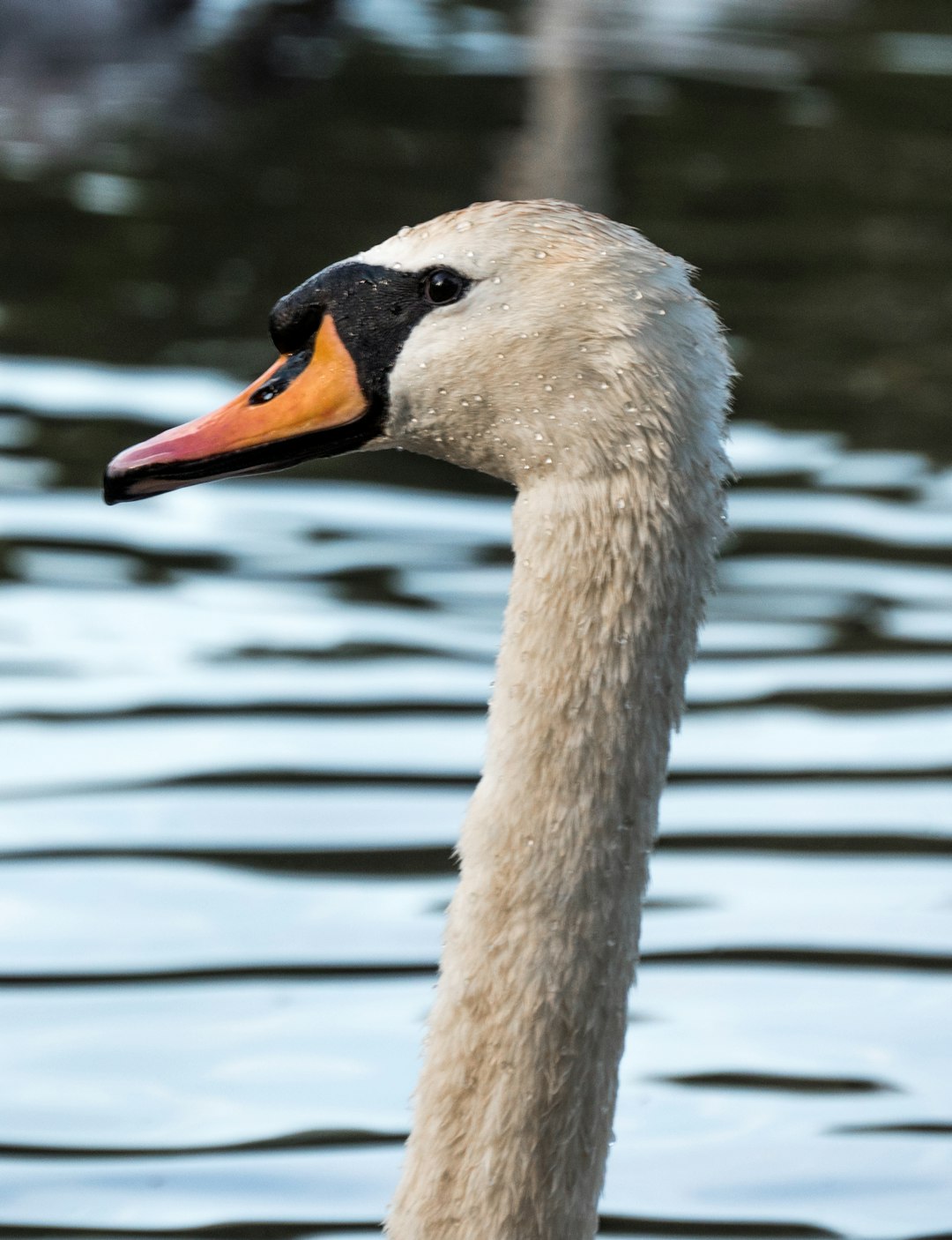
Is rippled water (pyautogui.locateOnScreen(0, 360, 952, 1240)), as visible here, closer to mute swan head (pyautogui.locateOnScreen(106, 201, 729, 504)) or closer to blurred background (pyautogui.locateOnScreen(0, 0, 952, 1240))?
blurred background (pyautogui.locateOnScreen(0, 0, 952, 1240))

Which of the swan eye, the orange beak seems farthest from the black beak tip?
the swan eye

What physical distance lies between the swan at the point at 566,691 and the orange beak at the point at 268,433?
252 millimetres

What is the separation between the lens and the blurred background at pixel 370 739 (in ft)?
14.5

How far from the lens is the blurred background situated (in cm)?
443

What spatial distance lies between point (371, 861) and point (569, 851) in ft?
8.26

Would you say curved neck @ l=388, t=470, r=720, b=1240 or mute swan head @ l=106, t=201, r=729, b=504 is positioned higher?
mute swan head @ l=106, t=201, r=729, b=504

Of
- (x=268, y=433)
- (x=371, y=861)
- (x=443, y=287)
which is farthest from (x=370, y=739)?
(x=443, y=287)

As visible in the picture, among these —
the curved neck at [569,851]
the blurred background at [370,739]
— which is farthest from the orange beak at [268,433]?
the blurred background at [370,739]

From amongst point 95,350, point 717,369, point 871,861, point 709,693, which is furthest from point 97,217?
point 717,369

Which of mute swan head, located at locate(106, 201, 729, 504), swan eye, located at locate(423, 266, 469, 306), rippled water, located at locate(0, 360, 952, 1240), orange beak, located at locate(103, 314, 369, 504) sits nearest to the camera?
mute swan head, located at locate(106, 201, 729, 504)

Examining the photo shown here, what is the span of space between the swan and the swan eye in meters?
0.02

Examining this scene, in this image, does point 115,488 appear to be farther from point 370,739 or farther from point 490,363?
point 370,739

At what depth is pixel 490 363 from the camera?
3.06m

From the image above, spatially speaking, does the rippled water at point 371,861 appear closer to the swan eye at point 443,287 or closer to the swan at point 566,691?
the swan at point 566,691
